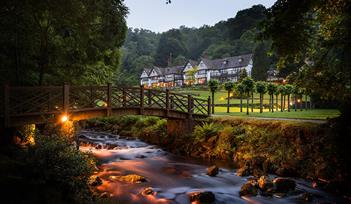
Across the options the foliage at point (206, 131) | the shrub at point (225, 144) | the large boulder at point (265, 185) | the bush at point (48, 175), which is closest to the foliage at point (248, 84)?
the foliage at point (206, 131)

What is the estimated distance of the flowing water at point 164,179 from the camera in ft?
35.9

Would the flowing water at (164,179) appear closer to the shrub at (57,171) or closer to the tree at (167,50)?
the shrub at (57,171)

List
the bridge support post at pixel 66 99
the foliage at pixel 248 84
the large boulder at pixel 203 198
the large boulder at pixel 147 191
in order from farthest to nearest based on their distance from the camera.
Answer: the foliage at pixel 248 84
the bridge support post at pixel 66 99
the large boulder at pixel 147 191
the large boulder at pixel 203 198

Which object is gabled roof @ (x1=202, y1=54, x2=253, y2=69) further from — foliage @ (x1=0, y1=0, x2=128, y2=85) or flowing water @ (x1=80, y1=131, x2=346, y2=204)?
foliage @ (x1=0, y1=0, x2=128, y2=85)

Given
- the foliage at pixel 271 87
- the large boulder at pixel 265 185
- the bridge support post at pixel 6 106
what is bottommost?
the large boulder at pixel 265 185

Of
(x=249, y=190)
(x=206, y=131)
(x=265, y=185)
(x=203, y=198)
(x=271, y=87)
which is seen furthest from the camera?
(x=271, y=87)

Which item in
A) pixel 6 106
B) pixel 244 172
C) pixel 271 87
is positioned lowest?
pixel 244 172

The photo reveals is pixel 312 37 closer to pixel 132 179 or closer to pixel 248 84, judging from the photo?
pixel 132 179

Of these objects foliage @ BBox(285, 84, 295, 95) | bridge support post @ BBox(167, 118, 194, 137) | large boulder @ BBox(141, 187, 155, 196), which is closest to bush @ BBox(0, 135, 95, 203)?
large boulder @ BBox(141, 187, 155, 196)

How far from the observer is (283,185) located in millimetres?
11461

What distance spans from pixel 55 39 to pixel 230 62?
221ft

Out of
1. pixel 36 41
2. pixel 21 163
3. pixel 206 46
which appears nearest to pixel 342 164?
pixel 21 163

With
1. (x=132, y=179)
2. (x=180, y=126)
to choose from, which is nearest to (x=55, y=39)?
(x=132, y=179)

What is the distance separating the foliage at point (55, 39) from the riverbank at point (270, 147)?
27.1 feet
